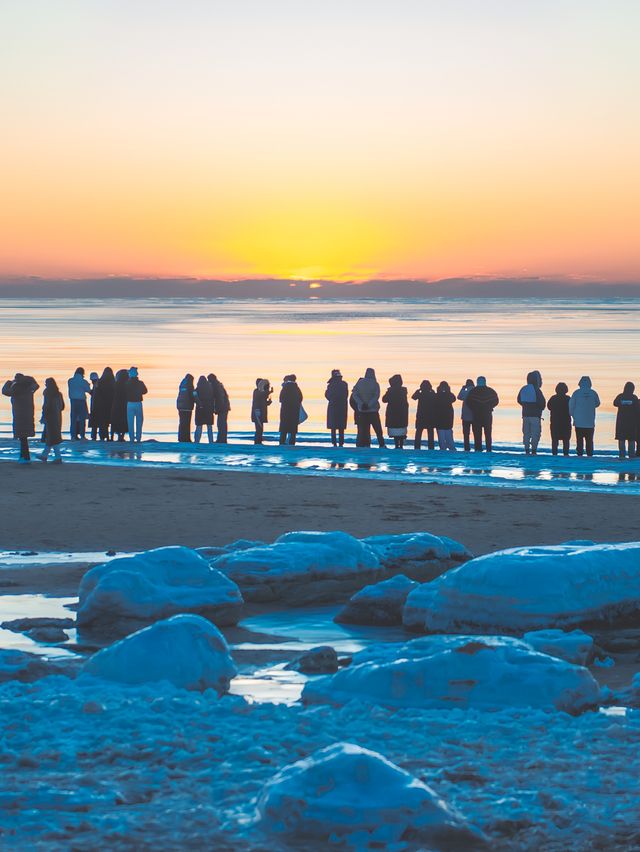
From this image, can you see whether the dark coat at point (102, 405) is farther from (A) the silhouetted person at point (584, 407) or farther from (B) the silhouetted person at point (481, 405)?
(A) the silhouetted person at point (584, 407)

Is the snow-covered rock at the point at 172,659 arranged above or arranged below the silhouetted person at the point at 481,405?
below

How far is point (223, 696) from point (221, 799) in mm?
1538

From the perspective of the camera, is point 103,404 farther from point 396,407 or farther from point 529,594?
point 529,594

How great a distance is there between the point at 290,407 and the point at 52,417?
5637mm

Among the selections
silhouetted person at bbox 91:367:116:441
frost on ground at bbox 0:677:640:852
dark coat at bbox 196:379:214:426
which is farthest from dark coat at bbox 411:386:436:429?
frost on ground at bbox 0:677:640:852

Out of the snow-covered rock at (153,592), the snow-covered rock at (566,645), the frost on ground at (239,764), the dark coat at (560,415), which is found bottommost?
the frost on ground at (239,764)

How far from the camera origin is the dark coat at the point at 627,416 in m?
22.2

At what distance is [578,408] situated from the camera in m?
22.5

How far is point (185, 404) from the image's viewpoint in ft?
84.7

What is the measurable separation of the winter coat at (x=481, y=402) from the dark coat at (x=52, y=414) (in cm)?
756

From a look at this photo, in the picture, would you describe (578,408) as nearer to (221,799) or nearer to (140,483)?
(140,483)

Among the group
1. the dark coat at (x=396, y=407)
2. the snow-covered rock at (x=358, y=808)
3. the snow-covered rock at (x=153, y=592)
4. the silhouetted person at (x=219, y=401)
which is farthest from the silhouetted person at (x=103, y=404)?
the snow-covered rock at (x=358, y=808)

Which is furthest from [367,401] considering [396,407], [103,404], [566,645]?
[566,645]

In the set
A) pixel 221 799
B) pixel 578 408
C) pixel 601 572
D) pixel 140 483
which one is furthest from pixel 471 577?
pixel 578 408
